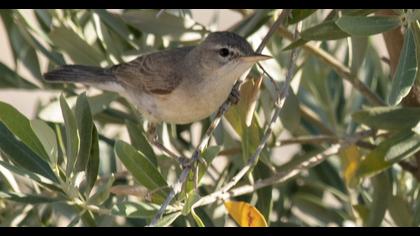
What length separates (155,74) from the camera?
15.4 ft

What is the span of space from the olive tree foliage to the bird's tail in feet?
0.20

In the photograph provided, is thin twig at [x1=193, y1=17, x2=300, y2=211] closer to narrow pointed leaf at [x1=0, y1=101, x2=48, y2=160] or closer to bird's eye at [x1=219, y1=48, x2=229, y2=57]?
narrow pointed leaf at [x1=0, y1=101, x2=48, y2=160]

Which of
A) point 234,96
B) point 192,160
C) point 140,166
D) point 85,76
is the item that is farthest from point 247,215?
point 85,76

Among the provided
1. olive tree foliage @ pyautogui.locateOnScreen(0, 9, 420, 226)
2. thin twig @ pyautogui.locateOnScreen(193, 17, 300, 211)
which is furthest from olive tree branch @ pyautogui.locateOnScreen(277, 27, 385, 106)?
thin twig @ pyautogui.locateOnScreen(193, 17, 300, 211)

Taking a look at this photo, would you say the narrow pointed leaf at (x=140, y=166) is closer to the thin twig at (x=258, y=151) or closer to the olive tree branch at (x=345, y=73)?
the thin twig at (x=258, y=151)

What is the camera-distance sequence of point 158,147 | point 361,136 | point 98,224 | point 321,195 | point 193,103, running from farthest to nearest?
point 321,195
point 193,103
point 158,147
point 361,136
point 98,224

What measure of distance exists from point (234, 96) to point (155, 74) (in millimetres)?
805

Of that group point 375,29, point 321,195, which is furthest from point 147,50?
point 375,29

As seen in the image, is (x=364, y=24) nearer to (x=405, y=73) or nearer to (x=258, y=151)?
(x=405, y=73)

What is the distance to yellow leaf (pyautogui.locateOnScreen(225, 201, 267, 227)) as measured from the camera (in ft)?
9.85

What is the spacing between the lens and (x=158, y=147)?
13.0 feet

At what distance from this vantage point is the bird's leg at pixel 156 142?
3766 mm

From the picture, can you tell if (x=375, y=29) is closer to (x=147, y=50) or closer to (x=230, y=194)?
(x=230, y=194)

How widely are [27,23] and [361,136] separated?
147cm
